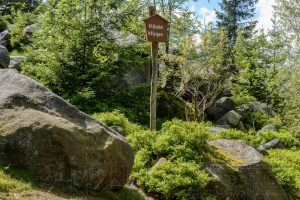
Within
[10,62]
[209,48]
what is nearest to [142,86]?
[209,48]

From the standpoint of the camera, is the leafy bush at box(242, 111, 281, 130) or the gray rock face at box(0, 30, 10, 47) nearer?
the leafy bush at box(242, 111, 281, 130)

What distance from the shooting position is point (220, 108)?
22141 mm

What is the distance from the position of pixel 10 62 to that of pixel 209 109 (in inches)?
422

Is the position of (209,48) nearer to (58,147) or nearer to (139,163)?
(139,163)

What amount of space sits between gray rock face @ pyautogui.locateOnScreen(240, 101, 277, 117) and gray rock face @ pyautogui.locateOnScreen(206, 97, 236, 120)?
0.81 m

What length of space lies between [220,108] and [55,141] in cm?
1646

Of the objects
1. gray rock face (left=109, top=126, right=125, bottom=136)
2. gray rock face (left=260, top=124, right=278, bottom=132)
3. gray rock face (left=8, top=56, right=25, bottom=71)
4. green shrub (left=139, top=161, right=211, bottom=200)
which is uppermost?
gray rock face (left=8, top=56, right=25, bottom=71)

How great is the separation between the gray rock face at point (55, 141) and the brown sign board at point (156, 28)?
4.14m

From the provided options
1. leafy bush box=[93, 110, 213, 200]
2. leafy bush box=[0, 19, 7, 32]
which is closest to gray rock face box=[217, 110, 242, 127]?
leafy bush box=[93, 110, 213, 200]

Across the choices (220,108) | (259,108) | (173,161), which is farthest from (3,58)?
(259,108)

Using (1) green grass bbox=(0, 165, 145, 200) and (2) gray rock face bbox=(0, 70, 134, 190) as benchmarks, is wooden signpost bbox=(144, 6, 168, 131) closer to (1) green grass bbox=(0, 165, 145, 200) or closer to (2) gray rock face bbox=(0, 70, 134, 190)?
(2) gray rock face bbox=(0, 70, 134, 190)

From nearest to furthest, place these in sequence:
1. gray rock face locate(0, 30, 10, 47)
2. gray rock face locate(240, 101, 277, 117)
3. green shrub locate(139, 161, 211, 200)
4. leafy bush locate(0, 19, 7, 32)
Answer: green shrub locate(139, 161, 211, 200)
gray rock face locate(240, 101, 277, 117)
gray rock face locate(0, 30, 10, 47)
leafy bush locate(0, 19, 7, 32)

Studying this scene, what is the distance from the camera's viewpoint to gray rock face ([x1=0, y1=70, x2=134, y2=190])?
654 cm

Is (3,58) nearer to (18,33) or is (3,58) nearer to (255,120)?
(18,33)
